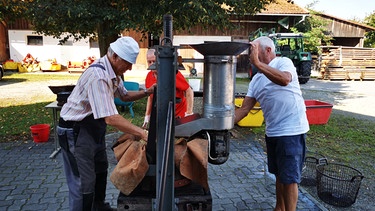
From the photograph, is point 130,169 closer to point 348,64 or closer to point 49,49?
point 348,64

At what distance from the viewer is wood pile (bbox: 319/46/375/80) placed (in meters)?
16.8

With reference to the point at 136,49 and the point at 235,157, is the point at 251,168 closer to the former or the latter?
the point at 235,157

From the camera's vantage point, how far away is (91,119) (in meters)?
2.28

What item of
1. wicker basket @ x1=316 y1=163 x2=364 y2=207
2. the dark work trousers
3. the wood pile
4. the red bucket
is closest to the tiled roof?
the wood pile

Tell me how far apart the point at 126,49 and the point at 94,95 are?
40 cm

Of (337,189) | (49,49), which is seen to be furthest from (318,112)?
(49,49)

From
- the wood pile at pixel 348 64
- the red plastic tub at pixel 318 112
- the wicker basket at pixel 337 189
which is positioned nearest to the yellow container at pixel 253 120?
the red plastic tub at pixel 318 112

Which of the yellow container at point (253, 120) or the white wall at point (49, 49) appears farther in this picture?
the white wall at point (49, 49)

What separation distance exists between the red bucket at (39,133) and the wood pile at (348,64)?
16.1 m

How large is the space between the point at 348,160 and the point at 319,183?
1753 millimetres

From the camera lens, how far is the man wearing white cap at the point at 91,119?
205cm

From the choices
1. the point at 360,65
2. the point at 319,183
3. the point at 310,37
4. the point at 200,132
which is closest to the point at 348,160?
the point at 319,183

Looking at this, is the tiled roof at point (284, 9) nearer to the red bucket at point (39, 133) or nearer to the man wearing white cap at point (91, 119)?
the red bucket at point (39, 133)

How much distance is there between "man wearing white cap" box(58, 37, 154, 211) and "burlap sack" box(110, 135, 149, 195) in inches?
5.5
